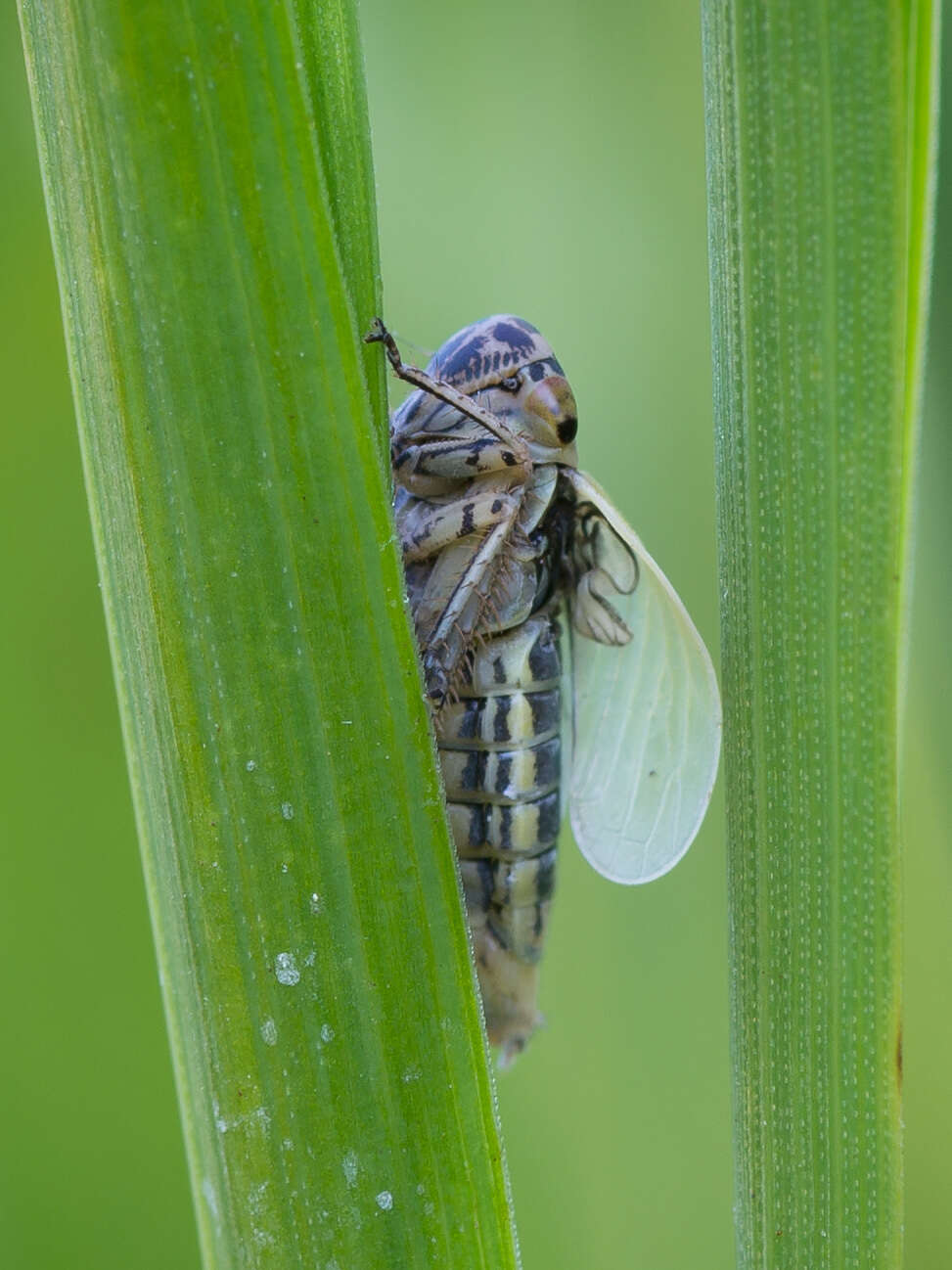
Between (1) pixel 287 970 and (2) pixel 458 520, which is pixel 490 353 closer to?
(2) pixel 458 520

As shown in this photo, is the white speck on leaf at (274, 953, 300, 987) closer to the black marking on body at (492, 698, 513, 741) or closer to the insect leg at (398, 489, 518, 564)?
the black marking on body at (492, 698, 513, 741)

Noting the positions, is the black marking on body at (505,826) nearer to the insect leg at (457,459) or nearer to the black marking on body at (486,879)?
the black marking on body at (486,879)

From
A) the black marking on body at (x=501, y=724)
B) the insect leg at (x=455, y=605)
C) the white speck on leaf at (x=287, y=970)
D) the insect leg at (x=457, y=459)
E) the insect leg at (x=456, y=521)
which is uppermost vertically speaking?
the insect leg at (x=457, y=459)

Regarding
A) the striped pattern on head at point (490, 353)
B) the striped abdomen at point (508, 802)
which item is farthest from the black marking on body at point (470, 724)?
the striped pattern on head at point (490, 353)

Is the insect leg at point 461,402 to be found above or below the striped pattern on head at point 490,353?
below

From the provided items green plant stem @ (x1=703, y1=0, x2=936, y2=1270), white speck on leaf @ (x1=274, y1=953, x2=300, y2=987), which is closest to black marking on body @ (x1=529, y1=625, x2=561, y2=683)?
green plant stem @ (x1=703, y1=0, x2=936, y2=1270)

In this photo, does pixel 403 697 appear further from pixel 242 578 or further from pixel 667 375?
pixel 667 375
